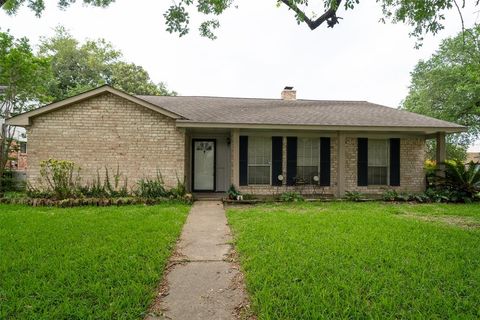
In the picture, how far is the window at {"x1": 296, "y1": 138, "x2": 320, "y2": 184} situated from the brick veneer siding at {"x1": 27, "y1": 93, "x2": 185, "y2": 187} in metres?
4.36

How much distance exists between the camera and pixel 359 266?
4.18m

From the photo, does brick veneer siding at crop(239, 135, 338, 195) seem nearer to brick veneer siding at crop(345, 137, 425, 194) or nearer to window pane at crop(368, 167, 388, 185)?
brick veneer siding at crop(345, 137, 425, 194)

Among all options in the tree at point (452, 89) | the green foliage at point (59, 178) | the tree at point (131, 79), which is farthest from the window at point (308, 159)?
the tree at point (131, 79)

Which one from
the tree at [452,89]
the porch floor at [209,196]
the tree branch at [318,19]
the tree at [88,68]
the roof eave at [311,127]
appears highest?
the tree at [88,68]

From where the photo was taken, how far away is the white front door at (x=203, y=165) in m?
12.1

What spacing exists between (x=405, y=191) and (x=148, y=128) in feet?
32.5

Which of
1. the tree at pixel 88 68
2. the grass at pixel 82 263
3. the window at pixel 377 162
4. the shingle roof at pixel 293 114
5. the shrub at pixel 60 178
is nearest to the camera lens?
the grass at pixel 82 263

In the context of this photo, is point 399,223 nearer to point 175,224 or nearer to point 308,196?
point 308,196

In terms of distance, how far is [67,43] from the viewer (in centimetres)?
3288

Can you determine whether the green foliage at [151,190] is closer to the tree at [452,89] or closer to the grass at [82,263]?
the grass at [82,263]

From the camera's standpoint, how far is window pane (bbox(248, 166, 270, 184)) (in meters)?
11.0

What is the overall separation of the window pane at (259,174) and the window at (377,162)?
4.00 metres

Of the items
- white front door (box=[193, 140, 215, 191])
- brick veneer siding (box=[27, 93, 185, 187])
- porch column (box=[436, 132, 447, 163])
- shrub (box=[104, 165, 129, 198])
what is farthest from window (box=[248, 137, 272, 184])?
porch column (box=[436, 132, 447, 163])

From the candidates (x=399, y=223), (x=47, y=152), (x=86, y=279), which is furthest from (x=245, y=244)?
(x=47, y=152)
